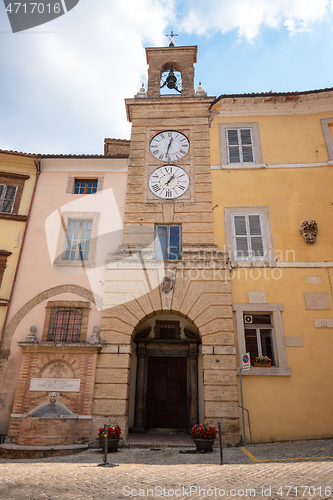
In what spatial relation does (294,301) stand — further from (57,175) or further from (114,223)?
(57,175)

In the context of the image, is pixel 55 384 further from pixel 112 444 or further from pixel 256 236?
pixel 256 236

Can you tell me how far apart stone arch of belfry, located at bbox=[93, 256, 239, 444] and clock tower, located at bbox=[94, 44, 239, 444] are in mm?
30

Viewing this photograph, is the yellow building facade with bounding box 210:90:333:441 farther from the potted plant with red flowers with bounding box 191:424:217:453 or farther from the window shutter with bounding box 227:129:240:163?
the potted plant with red flowers with bounding box 191:424:217:453

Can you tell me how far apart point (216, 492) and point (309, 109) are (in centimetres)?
1394

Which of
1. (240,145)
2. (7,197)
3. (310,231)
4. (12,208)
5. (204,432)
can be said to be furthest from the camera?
(240,145)

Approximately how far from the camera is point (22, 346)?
1039cm

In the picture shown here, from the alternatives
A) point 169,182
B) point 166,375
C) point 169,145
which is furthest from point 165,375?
point 169,145

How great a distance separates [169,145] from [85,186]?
384 centimetres

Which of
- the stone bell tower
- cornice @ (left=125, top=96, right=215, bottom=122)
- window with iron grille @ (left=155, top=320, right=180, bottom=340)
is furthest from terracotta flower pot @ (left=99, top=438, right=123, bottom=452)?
the stone bell tower

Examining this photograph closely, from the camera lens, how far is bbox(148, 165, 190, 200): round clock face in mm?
12852

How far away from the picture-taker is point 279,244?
11.7 metres

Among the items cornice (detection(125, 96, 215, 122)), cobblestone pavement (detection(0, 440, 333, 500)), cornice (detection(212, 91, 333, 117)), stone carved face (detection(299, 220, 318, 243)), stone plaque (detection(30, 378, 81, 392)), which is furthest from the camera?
cornice (detection(125, 96, 215, 122))

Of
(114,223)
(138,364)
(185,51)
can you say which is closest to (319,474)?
(138,364)

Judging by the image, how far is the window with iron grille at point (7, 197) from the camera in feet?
42.8
